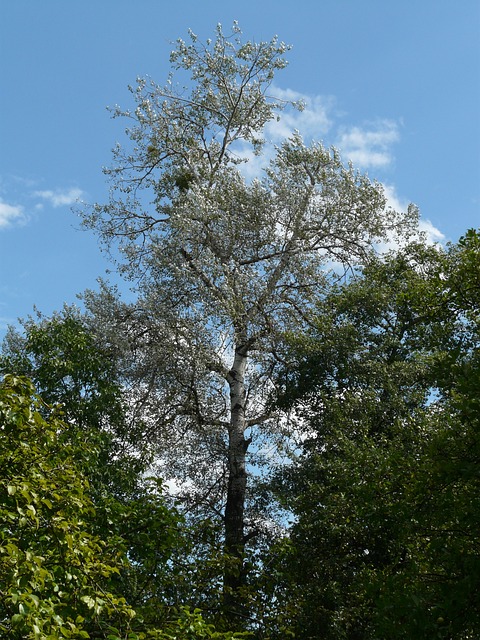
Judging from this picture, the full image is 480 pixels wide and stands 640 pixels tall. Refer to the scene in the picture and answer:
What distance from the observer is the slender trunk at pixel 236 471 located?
18.3 m

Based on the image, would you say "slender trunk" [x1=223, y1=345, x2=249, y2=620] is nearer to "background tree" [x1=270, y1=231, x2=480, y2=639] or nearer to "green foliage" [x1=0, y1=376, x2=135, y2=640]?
"background tree" [x1=270, y1=231, x2=480, y2=639]

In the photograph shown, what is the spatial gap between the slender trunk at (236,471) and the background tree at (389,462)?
1440 millimetres

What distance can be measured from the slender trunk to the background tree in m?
1.44

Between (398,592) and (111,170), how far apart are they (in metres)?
18.4

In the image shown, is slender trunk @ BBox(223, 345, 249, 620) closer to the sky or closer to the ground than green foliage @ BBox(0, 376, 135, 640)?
closer to the sky

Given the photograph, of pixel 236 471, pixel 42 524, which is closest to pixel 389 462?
pixel 42 524

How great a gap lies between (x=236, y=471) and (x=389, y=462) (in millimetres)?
8265

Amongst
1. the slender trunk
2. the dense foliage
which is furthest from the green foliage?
the slender trunk

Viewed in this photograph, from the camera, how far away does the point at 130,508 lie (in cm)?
1420

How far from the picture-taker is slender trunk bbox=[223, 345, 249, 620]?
18.3 metres

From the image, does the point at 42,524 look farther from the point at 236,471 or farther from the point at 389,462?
the point at 236,471

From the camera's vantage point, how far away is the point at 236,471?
68.7ft

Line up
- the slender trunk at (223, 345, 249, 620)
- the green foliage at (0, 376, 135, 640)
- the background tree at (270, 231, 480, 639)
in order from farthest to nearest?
the slender trunk at (223, 345, 249, 620) → the background tree at (270, 231, 480, 639) → the green foliage at (0, 376, 135, 640)

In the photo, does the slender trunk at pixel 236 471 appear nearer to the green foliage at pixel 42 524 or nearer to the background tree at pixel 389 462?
the background tree at pixel 389 462
